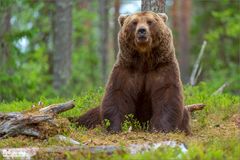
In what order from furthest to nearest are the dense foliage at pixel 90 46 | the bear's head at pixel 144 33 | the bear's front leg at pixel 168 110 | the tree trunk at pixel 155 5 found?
the dense foliage at pixel 90 46, the tree trunk at pixel 155 5, the bear's head at pixel 144 33, the bear's front leg at pixel 168 110

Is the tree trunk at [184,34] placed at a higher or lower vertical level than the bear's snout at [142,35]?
lower

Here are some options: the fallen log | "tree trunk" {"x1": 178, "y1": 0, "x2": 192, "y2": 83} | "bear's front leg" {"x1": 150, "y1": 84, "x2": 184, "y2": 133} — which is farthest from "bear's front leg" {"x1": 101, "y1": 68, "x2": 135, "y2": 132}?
"tree trunk" {"x1": 178, "y1": 0, "x2": 192, "y2": 83}

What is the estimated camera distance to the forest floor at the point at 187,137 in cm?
651

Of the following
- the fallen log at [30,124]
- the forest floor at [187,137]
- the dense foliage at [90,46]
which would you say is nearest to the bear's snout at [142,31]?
the forest floor at [187,137]

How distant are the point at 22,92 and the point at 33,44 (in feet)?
29.9

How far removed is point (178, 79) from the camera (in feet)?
28.8

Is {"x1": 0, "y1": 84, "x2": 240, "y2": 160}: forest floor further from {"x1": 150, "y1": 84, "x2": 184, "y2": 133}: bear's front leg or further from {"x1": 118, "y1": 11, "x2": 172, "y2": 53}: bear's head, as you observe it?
{"x1": 118, "y1": 11, "x2": 172, "y2": 53}: bear's head

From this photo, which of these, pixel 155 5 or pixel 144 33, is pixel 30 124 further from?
pixel 155 5

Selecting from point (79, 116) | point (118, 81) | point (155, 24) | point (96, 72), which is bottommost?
point (96, 72)

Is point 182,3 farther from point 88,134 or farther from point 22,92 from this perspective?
point 88,134

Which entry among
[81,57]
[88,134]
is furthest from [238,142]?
[81,57]

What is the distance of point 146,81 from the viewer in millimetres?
8883

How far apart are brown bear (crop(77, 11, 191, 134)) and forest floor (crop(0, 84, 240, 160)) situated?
26cm

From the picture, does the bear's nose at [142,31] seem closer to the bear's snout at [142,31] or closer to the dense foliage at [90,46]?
the bear's snout at [142,31]
